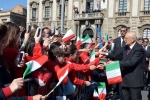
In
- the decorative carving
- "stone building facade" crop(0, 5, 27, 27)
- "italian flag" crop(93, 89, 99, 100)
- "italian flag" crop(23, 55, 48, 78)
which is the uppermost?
"stone building facade" crop(0, 5, 27, 27)

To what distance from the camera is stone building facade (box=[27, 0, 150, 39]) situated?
2541 cm

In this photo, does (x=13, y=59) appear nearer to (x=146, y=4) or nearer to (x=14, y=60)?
(x=14, y=60)

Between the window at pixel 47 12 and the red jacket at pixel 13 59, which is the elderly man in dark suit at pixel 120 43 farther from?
the window at pixel 47 12

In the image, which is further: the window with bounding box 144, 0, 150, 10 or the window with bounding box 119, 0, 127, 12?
the window with bounding box 119, 0, 127, 12

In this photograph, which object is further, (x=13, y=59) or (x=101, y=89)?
(x=101, y=89)

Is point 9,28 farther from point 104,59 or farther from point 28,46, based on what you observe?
point 104,59

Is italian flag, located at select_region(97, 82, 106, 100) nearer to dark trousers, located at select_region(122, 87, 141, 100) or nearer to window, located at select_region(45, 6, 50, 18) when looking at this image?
dark trousers, located at select_region(122, 87, 141, 100)

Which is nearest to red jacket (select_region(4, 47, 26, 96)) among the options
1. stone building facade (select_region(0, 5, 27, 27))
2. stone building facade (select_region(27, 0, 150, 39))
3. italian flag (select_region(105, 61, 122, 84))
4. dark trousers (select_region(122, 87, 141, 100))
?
italian flag (select_region(105, 61, 122, 84))

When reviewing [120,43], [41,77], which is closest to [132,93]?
[120,43]

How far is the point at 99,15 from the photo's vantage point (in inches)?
1100

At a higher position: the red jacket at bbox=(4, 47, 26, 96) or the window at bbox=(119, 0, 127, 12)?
the window at bbox=(119, 0, 127, 12)

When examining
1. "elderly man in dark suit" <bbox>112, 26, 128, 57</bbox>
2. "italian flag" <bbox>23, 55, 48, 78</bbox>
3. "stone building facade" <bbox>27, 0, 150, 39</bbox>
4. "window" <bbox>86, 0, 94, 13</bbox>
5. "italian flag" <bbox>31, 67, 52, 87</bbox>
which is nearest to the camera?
"italian flag" <bbox>23, 55, 48, 78</bbox>

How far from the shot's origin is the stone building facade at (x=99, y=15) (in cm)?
2541

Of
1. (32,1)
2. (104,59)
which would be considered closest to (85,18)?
(32,1)
